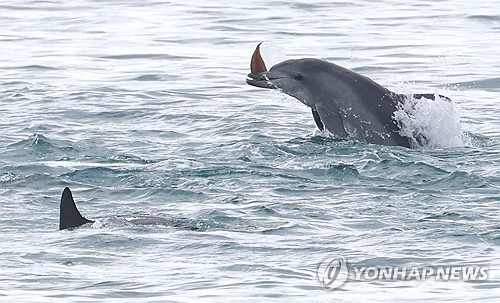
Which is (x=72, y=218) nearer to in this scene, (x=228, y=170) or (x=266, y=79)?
(x=228, y=170)

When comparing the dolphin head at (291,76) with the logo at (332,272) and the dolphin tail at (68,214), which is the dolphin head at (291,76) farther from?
the logo at (332,272)

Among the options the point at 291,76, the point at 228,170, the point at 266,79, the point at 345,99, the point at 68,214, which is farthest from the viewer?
the point at 266,79

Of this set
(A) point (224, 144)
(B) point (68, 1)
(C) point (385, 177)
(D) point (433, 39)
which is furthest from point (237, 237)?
(B) point (68, 1)

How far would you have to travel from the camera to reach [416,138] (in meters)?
17.6

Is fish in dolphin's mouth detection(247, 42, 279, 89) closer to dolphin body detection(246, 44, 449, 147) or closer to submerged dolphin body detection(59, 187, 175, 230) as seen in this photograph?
dolphin body detection(246, 44, 449, 147)

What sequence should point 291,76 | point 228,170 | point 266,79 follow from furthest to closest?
point 266,79
point 291,76
point 228,170

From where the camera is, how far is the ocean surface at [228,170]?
36.6 feet

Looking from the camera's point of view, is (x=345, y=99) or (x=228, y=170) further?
(x=345, y=99)

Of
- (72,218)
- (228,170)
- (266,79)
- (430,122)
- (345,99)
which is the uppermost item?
(266,79)

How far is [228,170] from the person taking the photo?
1588cm

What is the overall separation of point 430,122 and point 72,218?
657 cm

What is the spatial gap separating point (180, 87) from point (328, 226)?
36.0 feet

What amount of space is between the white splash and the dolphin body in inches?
3.2

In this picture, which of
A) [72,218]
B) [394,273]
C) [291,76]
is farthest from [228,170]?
[394,273]
